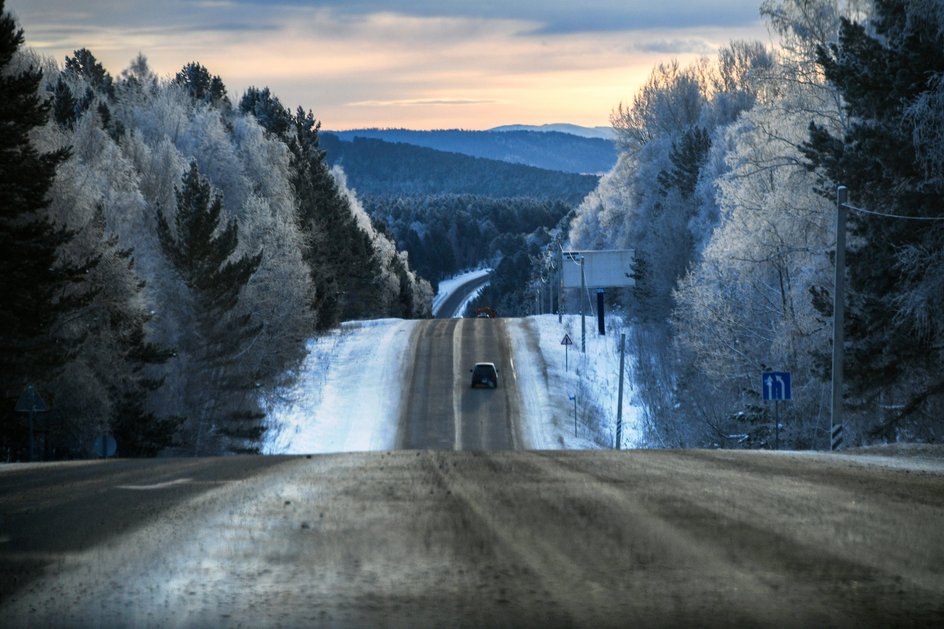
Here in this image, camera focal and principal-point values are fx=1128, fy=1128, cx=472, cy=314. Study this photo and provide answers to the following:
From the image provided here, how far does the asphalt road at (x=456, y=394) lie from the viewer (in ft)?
187

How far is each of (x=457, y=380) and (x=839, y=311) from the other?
4443 cm

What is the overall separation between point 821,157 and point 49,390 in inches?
1006

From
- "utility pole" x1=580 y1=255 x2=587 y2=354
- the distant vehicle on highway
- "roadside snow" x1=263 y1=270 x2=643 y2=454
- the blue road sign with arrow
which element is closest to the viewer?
the blue road sign with arrow

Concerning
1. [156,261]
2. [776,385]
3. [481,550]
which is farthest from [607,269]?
[481,550]

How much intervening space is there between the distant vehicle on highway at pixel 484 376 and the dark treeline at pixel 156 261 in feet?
35.3

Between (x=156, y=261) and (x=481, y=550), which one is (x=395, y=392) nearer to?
(x=156, y=261)

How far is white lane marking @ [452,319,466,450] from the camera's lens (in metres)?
58.4

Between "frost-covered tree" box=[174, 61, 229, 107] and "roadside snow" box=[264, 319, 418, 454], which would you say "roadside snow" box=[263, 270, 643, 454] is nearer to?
"roadside snow" box=[264, 319, 418, 454]

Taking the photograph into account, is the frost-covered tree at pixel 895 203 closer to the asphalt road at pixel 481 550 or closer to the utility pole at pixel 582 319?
the asphalt road at pixel 481 550

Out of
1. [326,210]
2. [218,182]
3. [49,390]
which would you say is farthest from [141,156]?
[49,390]

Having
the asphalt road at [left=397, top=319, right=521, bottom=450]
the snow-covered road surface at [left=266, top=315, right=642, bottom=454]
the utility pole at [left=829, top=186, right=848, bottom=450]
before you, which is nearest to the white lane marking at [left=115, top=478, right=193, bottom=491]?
the utility pole at [left=829, top=186, right=848, bottom=450]

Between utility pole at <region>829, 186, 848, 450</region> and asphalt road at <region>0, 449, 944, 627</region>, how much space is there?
1594cm

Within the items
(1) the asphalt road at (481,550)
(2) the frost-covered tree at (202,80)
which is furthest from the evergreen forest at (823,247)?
(2) the frost-covered tree at (202,80)

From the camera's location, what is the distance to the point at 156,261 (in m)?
56.9
